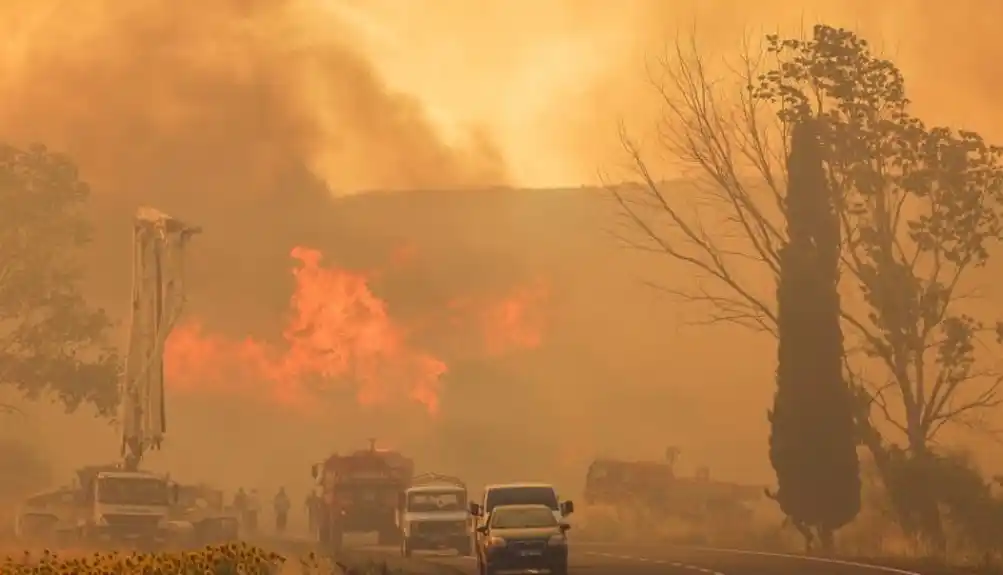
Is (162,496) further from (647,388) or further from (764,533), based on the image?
(647,388)

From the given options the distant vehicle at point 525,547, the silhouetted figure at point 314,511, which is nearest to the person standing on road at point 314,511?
the silhouetted figure at point 314,511

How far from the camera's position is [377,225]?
127 metres

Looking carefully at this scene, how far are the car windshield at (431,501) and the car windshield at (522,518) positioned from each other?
37.7 ft

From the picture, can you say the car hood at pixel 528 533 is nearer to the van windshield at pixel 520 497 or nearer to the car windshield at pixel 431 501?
the van windshield at pixel 520 497

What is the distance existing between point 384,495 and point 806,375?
1461 centimetres

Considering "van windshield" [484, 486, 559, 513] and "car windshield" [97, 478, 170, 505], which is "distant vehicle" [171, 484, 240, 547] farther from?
"van windshield" [484, 486, 559, 513]

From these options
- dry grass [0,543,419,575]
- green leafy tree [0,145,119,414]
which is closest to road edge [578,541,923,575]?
dry grass [0,543,419,575]

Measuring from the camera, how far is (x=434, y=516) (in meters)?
51.2

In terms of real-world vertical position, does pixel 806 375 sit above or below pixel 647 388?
below

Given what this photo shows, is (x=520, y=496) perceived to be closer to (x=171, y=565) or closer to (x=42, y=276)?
(x=171, y=565)

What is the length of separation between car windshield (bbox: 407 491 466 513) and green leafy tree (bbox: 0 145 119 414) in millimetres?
20810

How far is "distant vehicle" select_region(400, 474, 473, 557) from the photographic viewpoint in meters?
50.7

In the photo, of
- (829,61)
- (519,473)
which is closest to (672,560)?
(829,61)

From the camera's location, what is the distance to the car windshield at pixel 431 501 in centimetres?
5131
